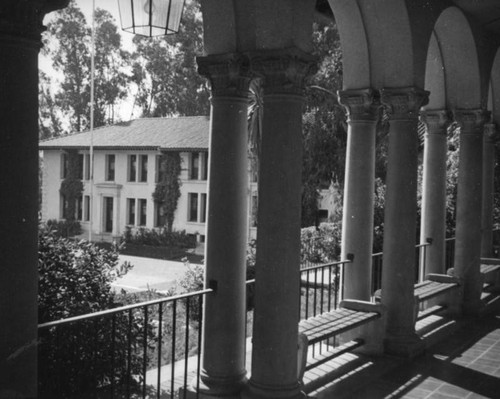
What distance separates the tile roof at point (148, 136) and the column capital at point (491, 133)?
23686 millimetres

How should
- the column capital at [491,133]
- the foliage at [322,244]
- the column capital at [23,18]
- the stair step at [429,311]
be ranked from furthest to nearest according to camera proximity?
the foliage at [322,244] < the column capital at [491,133] < the stair step at [429,311] < the column capital at [23,18]

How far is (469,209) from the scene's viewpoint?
9.22 m

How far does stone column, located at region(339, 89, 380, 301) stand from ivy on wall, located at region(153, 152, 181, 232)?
27911 millimetres

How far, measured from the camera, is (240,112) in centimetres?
502

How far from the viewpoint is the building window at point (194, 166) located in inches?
1351

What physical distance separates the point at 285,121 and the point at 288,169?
39cm

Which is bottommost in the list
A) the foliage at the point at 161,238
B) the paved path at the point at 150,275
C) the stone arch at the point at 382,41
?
the paved path at the point at 150,275

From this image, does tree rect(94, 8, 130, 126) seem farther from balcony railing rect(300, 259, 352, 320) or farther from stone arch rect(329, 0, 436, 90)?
stone arch rect(329, 0, 436, 90)

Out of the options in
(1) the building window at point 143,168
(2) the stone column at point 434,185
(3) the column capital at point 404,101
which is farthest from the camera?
(1) the building window at point 143,168

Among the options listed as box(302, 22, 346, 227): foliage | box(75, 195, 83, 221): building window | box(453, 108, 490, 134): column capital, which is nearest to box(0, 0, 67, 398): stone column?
box(453, 108, 490, 134): column capital

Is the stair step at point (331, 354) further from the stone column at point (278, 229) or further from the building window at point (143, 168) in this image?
the building window at point (143, 168)

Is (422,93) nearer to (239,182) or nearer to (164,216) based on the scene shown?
(239,182)

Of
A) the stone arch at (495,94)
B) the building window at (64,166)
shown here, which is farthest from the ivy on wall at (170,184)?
the stone arch at (495,94)

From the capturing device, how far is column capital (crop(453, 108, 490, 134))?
8.99 metres
